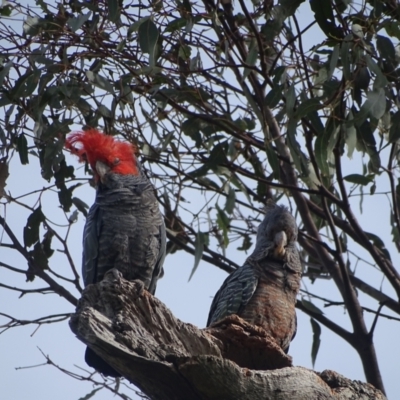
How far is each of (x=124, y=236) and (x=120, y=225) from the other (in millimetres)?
65

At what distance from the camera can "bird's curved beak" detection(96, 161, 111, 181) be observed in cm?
444

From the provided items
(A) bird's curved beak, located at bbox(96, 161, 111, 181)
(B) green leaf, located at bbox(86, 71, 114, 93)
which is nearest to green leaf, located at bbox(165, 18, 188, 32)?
(B) green leaf, located at bbox(86, 71, 114, 93)

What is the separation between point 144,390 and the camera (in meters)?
2.99

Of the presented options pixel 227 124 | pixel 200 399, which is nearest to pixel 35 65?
pixel 227 124

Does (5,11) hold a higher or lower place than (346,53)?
higher

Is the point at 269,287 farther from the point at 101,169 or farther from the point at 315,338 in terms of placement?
the point at 101,169

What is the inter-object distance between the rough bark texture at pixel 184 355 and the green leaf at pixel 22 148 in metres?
1.57

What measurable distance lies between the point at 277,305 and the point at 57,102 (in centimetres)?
170

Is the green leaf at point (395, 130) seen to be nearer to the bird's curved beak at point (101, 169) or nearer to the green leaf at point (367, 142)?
the green leaf at point (367, 142)

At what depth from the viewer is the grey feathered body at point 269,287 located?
14.5 feet

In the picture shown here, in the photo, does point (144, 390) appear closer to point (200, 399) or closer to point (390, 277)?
point (200, 399)

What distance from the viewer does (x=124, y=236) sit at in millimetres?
4152

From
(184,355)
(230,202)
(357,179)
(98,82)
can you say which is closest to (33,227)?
(98,82)

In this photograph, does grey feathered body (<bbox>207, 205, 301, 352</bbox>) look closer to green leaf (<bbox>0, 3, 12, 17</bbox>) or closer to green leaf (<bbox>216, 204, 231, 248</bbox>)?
green leaf (<bbox>216, 204, 231, 248</bbox>)
